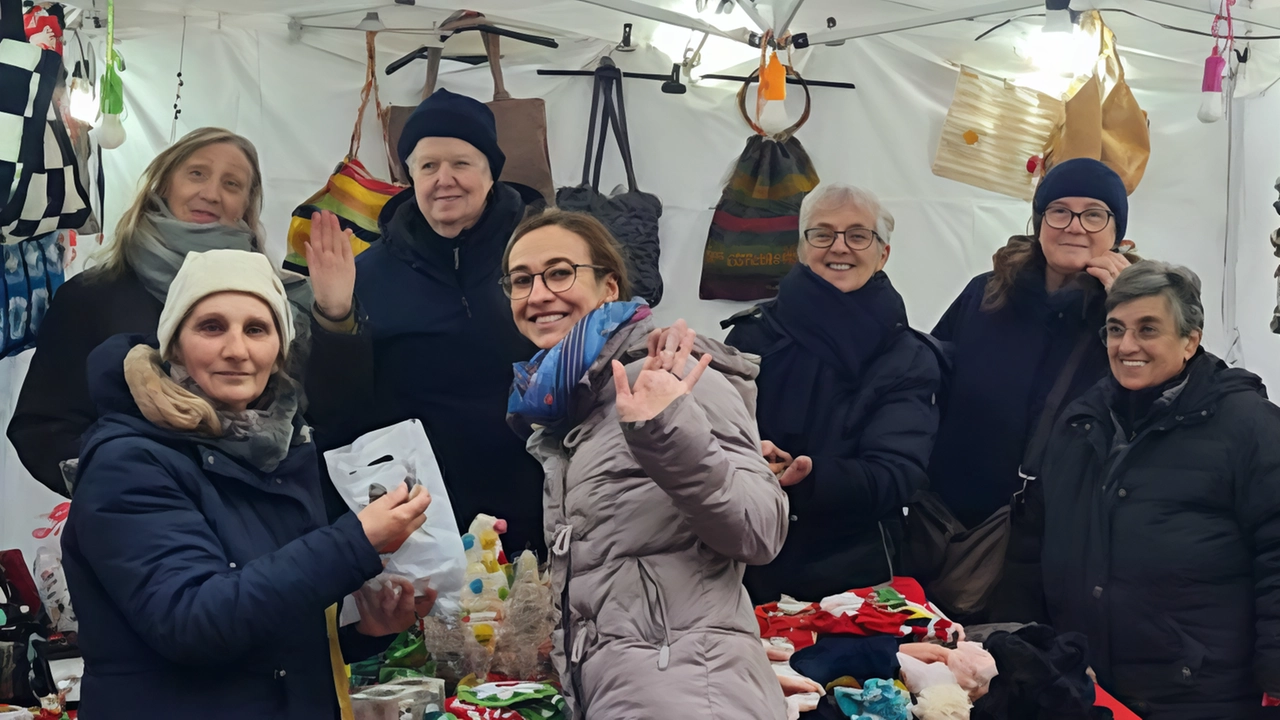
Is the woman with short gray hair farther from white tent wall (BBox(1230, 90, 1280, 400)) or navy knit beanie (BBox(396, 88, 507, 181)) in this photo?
navy knit beanie (BBox(396, 88, 507, 181))

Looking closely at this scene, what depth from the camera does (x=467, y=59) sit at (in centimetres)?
414

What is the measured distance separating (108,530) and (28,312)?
131 centimetres

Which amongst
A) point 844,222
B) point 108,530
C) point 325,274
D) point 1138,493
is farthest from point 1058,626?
point 108,530

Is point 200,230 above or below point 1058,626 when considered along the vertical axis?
Answer: above

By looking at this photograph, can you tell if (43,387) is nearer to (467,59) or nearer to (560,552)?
(560,552)

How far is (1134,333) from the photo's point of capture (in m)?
2.85

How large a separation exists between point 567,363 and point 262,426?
1.68 feet

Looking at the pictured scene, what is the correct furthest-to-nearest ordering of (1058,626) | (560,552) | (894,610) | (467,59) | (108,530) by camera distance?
(467,59) < (1058,626) < (894,610) < (560,552) < (108,530)

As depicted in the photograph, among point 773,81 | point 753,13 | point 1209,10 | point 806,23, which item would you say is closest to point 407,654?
point 773,81

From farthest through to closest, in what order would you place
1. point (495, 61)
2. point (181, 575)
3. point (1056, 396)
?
1. point (495, 61)
2. point (1056, 396)
3. point (181, 575)

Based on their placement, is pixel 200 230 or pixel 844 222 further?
pixel 844 222

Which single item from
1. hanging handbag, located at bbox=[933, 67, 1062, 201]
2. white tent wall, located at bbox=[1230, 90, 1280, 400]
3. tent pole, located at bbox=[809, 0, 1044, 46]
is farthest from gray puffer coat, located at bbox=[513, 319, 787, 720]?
white tent wall, located at bbox=[1230, 90, 1280, 400]

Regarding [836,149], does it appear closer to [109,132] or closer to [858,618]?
[858,618]

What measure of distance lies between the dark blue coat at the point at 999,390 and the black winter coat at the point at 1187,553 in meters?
0.33
